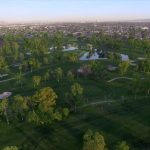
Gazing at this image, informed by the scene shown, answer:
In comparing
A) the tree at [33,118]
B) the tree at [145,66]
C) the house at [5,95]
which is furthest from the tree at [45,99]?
the tree at [145,66]

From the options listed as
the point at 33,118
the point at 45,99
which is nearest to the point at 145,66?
the point at 45,99

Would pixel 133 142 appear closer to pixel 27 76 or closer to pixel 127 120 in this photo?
pixel 127 120

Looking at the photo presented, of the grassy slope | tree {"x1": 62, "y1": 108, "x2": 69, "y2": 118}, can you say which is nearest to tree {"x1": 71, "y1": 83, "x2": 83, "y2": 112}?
the grassy slope

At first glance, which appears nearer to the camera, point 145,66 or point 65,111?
point 65,111

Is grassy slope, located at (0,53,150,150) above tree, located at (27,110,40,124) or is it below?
below

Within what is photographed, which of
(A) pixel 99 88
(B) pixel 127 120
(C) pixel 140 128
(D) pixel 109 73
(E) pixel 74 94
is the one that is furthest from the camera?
(D) pixel 109 73

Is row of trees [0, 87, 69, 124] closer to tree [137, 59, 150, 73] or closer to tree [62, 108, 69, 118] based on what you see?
tree [62, 108, 69, 118]

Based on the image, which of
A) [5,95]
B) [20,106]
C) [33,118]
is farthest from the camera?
[5,95]

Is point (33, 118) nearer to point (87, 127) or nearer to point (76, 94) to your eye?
point (87, 127)

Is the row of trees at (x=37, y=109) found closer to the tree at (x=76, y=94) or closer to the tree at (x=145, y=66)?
the tree at (x=76, y=94)

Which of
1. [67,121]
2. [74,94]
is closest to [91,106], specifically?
[74,94]

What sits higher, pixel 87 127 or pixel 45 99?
pixel 45 99
